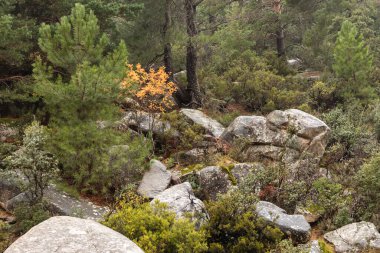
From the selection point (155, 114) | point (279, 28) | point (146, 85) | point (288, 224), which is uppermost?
point (279, 28)

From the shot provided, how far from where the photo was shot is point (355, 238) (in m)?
9.40

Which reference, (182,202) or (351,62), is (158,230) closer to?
(182,202)

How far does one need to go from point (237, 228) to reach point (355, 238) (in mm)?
2899

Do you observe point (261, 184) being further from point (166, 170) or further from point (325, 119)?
point (325, 119)

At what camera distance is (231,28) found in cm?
2414

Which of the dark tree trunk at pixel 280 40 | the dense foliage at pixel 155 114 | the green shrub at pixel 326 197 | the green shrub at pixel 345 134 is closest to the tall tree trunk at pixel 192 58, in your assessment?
the dense foliage at pixel 155 114

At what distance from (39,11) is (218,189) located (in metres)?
8.57

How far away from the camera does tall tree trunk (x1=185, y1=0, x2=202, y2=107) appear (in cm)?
1836

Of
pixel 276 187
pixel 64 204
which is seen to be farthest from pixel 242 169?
pixel 64 204

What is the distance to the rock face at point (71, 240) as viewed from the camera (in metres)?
5.88

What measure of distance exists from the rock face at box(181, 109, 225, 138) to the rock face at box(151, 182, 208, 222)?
640 centimetres

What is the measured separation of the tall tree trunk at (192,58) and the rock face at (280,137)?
173 inches

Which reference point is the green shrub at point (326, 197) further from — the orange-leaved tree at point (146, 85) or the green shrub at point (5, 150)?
the green shrub at point (5, 150)

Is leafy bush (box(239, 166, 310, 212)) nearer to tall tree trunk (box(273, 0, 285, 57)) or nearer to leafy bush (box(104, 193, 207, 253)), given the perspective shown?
leafy bush (box(104, 193, 207, 253))
